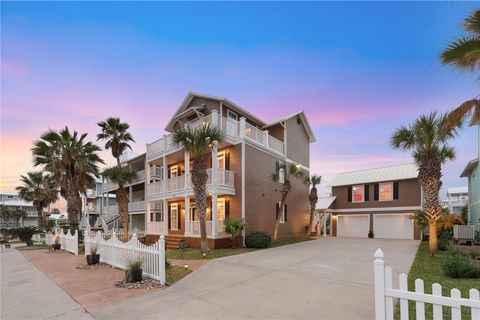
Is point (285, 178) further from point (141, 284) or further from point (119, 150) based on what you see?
point (119, 150)

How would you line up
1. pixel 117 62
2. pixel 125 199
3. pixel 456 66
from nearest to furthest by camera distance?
pixel 456 66, pixel 117 62, pixel 125 199

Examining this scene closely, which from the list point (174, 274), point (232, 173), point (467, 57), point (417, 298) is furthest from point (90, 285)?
point (467, 57)

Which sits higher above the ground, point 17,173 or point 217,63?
point 217,63

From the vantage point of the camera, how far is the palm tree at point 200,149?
49.2 ft

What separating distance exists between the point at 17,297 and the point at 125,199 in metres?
14.2

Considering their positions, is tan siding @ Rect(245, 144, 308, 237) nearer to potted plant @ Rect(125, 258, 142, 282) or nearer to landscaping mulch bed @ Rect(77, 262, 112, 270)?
landscaping mulch bed @ Rect(77, 262, 112, 270)

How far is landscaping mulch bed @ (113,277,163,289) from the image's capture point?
803 cm

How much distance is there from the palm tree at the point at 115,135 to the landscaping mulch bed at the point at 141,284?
16040 mm

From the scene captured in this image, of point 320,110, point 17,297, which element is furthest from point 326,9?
point 17,297

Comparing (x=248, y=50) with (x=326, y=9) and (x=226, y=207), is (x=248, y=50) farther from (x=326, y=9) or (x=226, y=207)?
(x=226, y=207)

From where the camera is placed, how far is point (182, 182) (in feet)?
65.7

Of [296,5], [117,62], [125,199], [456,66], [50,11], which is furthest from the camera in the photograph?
[125,199]

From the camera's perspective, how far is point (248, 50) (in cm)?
1770

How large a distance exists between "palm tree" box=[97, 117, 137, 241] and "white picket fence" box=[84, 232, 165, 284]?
808cm
